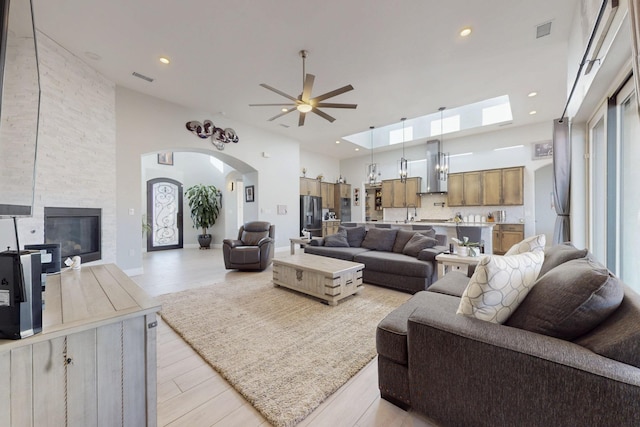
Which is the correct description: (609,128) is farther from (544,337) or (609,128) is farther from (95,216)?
(95,216)

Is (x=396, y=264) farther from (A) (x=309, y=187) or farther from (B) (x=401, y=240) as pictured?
(A) (x=309, y=187)

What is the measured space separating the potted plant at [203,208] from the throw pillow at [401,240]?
6.09 metres

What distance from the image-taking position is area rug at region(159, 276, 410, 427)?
1.56 m

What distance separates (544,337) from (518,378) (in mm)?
215

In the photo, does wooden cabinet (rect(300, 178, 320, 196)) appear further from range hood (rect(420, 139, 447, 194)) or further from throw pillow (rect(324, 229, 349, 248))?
throw pillow (rect(324, 229, 349, 248))

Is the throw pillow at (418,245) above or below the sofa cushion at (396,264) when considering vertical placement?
above

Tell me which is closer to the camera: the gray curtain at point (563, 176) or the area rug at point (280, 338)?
the area rug at point (280, 338)

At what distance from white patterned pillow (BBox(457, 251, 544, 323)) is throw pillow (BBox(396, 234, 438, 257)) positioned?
239cm

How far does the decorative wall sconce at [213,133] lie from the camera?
533 centimetres

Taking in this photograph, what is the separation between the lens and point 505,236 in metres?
6.34

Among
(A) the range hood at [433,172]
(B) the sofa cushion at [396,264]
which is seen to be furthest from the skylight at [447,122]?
(B) the sofa cushion at [396,264]

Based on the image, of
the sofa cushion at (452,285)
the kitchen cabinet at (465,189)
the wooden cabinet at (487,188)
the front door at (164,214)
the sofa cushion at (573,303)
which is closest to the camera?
the sofa cushion at (573,303)

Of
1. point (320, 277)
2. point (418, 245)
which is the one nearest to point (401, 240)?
point (418, 245)

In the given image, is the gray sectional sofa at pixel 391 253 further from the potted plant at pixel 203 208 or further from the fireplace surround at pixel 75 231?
the potted plant at pixel 203 208
